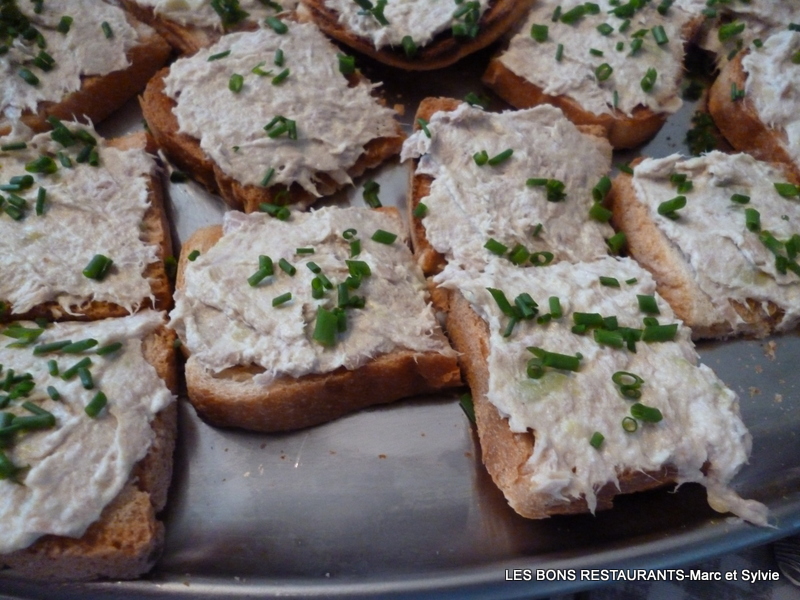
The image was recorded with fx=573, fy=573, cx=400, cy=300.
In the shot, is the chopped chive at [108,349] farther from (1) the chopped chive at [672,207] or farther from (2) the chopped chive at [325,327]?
(1) the chopped chive at [672,207]

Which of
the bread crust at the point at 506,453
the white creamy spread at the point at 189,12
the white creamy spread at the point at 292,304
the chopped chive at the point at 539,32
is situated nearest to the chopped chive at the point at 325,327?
the white creamy spread at the point at 292,304

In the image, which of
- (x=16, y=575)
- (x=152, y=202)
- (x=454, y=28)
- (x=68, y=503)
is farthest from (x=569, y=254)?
(x=16, y=575)

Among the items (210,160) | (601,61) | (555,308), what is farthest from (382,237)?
(601,61)

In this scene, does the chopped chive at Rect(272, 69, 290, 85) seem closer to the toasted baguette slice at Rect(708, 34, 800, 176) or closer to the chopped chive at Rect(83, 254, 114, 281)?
the chopped chive at Rect(83, 254, 114, 281)

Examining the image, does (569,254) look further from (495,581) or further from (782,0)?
(782,0)

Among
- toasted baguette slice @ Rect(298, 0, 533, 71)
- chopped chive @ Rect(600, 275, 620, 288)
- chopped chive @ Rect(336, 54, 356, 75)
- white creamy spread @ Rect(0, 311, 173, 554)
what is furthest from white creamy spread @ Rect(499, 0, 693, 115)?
white creamy spread @ Rect(0, 311, 173, 554)
